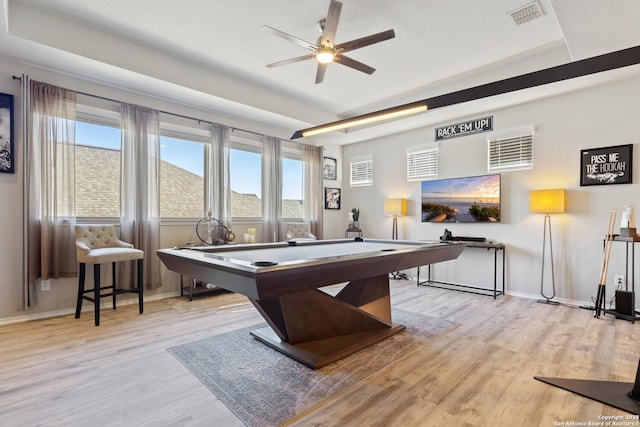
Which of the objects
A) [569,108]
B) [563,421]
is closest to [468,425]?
[563,421]

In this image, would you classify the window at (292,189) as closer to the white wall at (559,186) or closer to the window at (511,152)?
the white wall at (559,186)

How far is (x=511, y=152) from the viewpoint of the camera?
4.71 m

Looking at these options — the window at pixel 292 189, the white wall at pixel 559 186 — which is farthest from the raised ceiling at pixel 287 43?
the window at pixel 292 189

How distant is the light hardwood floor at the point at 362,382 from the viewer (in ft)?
5.89

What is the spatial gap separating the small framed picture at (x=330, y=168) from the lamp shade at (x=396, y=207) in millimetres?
1605

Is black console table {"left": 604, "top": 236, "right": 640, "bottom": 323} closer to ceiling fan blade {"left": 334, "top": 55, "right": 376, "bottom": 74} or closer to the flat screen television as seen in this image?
the flat screen television

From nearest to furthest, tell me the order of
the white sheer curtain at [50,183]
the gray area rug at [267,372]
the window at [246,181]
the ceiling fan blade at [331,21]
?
1. the gray area rug at [267,372]
2. the ceiling fan blade at [331,21]
3. the white sheer curtain at [50,183]
4. the window at [246,181]

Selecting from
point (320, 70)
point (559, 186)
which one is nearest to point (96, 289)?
point (320, 70)

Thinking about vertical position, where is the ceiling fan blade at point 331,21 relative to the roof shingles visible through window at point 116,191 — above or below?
above

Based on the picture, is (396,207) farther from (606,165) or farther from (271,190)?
(606,165)

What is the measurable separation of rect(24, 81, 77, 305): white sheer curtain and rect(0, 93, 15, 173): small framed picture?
6.4 inches

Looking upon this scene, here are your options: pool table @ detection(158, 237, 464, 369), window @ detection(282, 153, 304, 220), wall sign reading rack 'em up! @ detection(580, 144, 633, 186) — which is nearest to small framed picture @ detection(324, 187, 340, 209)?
window @ detection(282, 153, 304, 220)

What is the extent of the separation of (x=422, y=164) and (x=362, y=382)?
4458mm

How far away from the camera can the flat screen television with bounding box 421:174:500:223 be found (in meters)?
4.86
